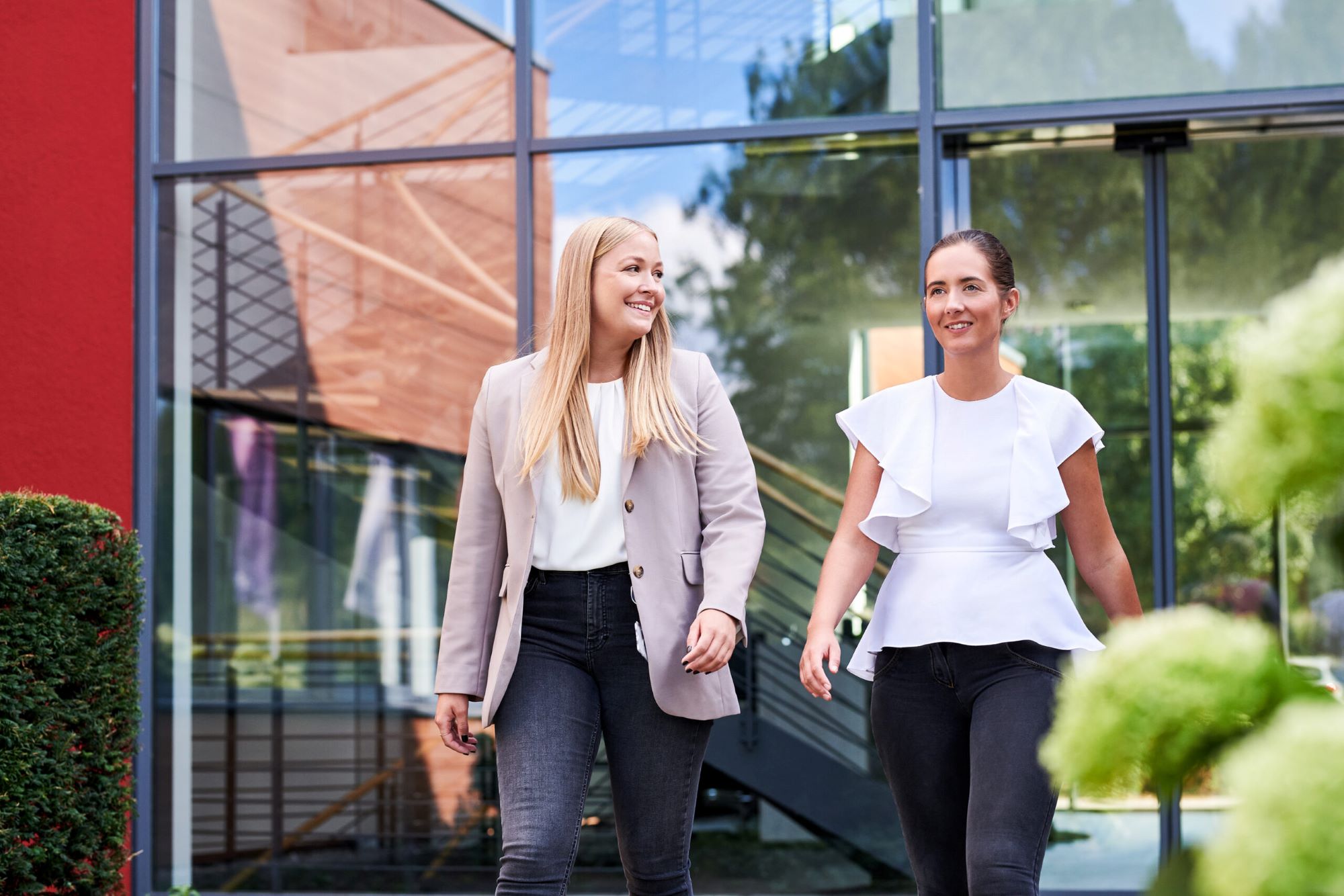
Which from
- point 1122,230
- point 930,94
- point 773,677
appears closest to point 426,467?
point 773,677

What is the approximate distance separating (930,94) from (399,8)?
1.92 meters

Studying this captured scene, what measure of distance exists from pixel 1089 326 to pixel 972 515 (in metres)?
2.46

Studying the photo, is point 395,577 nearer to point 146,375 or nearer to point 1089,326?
point 146,375

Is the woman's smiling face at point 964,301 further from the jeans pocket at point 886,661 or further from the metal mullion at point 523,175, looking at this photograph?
the metal mullion at point 523,175

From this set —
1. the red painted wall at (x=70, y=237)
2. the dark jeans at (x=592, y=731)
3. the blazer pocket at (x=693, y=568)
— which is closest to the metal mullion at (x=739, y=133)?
the red painted wall at (x=70, y=237)

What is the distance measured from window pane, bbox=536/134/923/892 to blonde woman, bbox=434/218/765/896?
75.6 inches

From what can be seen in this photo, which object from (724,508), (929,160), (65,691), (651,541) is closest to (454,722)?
(651,541)

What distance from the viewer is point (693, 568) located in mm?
2652

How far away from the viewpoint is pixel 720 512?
2.69m

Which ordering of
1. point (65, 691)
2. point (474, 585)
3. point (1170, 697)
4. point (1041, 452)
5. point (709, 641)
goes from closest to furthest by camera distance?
point (1170, 697), point (709, 641), point (1041, 452), point (474, 585), point (65, 691)

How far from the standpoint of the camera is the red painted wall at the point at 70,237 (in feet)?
15.9

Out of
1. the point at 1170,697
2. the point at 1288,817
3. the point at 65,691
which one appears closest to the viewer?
the point at 1288,817

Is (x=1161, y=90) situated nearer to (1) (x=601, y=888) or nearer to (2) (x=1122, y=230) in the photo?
(2) (x=1122, y=230)

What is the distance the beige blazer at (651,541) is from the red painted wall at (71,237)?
2553 millimetres
